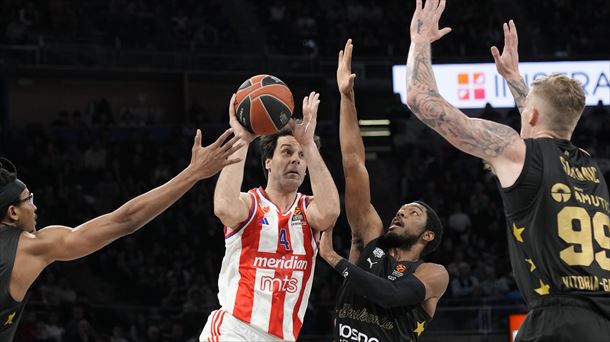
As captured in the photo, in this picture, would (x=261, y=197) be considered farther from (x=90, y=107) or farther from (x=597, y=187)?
(x=90, y=107)

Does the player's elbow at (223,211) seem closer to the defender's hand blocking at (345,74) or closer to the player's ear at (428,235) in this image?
the defender's hand blocking at (345,74)

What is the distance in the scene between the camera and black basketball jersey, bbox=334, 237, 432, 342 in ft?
21.5

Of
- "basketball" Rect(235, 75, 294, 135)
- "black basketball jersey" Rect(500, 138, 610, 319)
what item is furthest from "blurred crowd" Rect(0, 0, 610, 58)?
"black basketball jersey" Rect(500, 138, 610, 319)

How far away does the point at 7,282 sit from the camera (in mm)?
5055

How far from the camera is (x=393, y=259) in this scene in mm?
6879

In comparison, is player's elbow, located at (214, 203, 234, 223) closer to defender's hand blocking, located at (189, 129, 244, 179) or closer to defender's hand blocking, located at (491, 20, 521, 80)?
defender's hand blocking, located at (189, 129, 244, 179)

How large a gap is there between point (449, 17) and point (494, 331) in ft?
45.7

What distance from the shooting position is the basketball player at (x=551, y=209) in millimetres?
4453

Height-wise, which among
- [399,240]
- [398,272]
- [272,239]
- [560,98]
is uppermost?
[560,98]

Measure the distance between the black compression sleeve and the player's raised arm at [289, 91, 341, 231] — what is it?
0.36 metres

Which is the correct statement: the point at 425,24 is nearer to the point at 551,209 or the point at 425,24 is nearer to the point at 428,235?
the point at 551,209

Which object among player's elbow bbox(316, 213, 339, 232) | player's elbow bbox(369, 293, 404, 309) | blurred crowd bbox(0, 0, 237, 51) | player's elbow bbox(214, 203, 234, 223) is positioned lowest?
player's elbow bbox(369, 293, 404, 309)

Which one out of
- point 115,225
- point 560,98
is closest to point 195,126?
point 115,225

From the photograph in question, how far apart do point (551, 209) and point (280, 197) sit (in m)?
2.26
